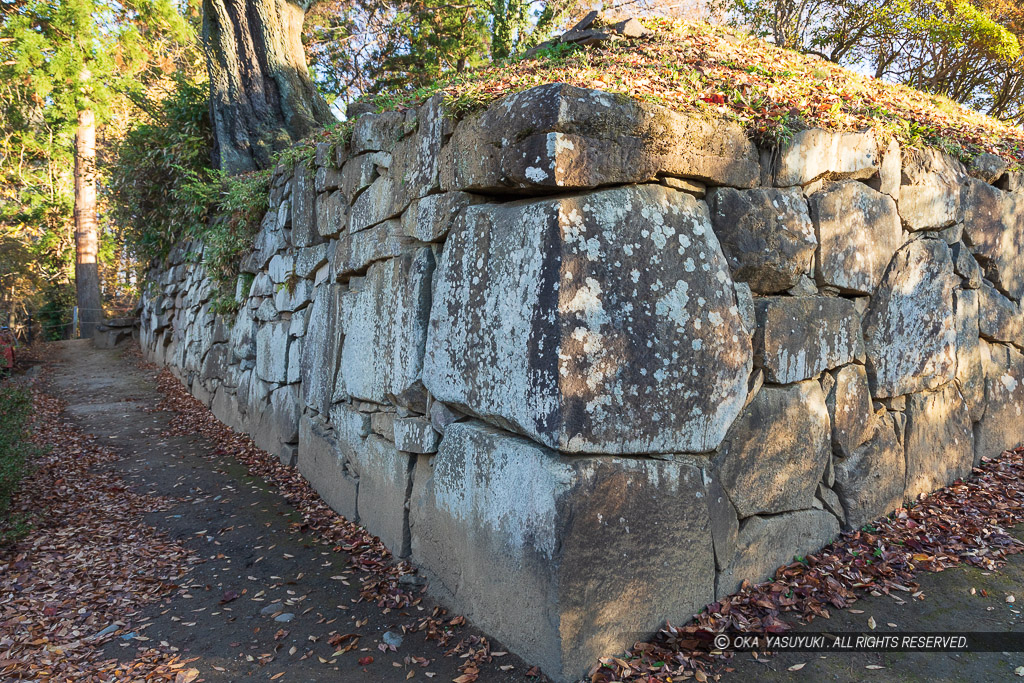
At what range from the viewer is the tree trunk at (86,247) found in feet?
46.0

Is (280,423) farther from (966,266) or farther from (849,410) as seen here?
(966,266)

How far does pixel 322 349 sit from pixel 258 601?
2.01 m

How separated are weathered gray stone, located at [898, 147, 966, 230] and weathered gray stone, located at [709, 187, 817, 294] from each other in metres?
0.99

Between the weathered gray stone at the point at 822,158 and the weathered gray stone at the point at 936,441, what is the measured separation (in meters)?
1.37

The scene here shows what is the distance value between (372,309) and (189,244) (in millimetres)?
7062

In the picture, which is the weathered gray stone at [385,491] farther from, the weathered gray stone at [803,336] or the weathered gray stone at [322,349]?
the weathered gray stone at [803,336]

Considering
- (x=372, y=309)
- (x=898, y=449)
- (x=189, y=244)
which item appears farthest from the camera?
(x=189, y=244)

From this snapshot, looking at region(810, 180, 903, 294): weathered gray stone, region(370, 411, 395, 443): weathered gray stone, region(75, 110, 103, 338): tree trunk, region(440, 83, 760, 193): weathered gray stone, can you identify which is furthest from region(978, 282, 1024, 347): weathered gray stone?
region(75, 110, 103, 338): tree trunk

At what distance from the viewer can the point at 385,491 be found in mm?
3963

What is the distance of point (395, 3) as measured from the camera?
1062 centimetres

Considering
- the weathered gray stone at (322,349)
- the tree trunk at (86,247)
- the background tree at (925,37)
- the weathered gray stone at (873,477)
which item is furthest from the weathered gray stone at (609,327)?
the tree trunk at (86,247)

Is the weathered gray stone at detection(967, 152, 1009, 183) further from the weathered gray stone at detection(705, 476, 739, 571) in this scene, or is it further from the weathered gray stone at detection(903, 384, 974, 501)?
the weathered gray stone at detection(705, 476, 739, 571)

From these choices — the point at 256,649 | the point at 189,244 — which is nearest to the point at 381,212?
the point at 256,649

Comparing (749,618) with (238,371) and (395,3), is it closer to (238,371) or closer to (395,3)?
(238,371)
